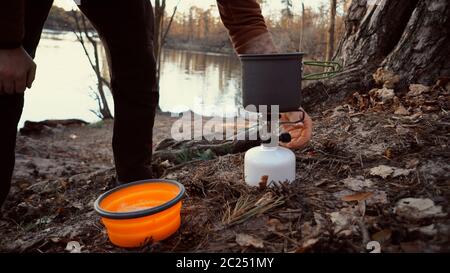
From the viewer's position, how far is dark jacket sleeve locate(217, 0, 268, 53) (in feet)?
6.13

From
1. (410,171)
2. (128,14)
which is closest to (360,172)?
(410,171)

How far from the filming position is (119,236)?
4.49 feet

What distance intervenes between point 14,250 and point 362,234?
1404 millimetres

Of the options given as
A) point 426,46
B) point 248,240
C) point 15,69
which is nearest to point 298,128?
point 248,240

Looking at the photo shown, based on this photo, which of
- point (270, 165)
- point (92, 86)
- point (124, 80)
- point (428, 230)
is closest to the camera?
point (428, 230)

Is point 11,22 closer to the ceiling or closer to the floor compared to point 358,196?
closer to the ceiling

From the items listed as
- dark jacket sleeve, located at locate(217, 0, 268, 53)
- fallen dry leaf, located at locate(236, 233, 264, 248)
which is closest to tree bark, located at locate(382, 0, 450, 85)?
dark jacket sleeve, located at locate(217, 0, 268, 53)

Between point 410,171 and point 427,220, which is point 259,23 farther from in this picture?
point 427,220

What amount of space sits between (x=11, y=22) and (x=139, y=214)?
800 millimetres

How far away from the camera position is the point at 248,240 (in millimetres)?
1321

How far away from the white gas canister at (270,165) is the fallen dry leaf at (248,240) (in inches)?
14.2

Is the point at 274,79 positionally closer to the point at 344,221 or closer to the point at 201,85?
the point at 344,221

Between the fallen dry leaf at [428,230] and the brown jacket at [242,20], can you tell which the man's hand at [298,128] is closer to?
the brown jacket at [242,20]

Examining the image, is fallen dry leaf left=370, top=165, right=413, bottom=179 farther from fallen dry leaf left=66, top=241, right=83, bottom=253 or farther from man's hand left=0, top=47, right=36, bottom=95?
man's hand left=0, top=47, right=36, bottom=95
